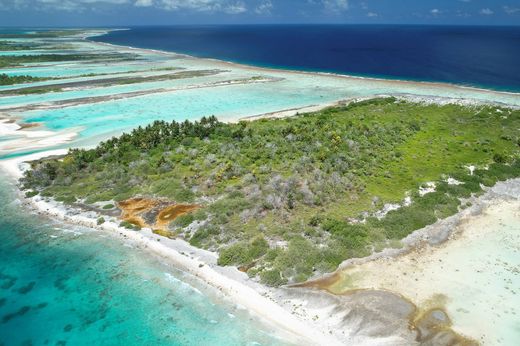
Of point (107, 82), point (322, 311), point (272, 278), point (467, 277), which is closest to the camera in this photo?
point (322, 311)

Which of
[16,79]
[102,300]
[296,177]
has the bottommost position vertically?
[102,300]

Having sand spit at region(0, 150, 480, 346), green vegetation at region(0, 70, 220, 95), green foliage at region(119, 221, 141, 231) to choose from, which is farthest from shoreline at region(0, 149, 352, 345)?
green vegetation at region(0, 70, 220, 95)

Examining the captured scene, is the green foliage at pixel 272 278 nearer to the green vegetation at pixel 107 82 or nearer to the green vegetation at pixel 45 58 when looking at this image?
the green vegetation at pixel 107 82

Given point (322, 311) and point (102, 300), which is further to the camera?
point (102, 300)

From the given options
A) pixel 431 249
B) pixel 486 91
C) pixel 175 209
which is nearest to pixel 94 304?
pixel 175 209

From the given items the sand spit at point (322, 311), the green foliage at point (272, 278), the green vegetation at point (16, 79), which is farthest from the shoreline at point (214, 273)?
the green vegetation at point (16, 79)

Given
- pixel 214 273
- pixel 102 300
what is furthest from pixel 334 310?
pixel 102 300

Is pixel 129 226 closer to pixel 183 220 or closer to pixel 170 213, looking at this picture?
pixel 170 213
